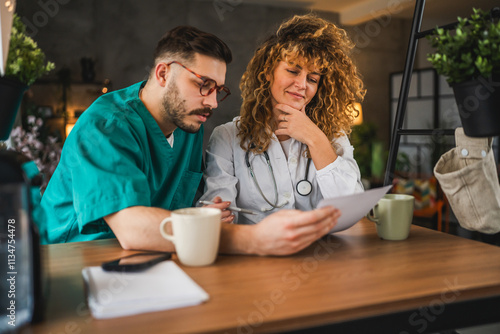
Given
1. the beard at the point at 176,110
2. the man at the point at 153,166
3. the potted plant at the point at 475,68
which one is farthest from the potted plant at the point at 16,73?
the potted plant at the point at 475,68

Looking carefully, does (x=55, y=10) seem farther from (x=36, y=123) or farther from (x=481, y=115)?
(x=481, y=115)

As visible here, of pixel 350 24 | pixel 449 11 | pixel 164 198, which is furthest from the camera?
pixel 350 24

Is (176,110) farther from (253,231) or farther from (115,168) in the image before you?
(253,231)

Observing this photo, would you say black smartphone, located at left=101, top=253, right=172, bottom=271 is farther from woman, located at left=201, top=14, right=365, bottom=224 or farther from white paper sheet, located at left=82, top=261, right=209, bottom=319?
woman, located at left=201, top=14, right=365, bottom=224

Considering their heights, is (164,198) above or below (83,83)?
below

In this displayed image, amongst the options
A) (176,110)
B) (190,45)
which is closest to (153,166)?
(176,110)

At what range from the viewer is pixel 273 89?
168cm

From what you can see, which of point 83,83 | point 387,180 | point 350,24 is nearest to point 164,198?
point 387,180

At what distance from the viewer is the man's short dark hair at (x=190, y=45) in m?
1.41

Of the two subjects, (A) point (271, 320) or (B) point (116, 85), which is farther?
(B) point (116, 85)

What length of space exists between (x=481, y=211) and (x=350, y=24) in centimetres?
681

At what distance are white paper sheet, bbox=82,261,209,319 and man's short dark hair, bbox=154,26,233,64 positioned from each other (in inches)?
31.0

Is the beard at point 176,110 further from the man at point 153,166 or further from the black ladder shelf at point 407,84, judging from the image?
the black ladder shelf at point 407,84

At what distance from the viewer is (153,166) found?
142 cm
